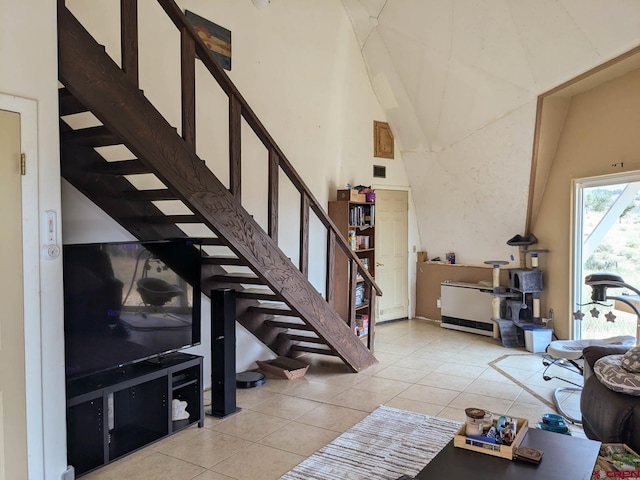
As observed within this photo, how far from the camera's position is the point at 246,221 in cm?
327

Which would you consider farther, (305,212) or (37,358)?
(305,212)

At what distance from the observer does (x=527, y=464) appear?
207 centimetres

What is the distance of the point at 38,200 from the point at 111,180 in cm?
98

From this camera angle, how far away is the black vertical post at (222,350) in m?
3.55

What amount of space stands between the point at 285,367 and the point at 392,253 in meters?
3.10

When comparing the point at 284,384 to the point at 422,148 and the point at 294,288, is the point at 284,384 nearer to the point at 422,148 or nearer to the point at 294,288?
the point at 294,288

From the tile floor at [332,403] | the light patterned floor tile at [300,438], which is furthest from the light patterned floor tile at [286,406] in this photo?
the light patterned floor tile at [300,438]

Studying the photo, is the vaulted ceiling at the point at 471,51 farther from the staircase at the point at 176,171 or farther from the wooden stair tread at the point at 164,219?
the wooden stair tread at the point at 164,219

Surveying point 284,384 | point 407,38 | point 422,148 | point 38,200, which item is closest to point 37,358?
point 38,200

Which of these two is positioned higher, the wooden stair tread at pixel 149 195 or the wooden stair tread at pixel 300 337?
the wooden stair tread at pixel 149 195

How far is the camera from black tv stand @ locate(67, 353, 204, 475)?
2670 mm

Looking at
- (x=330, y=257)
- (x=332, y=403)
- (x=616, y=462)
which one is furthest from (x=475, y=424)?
(x=330, y=257)

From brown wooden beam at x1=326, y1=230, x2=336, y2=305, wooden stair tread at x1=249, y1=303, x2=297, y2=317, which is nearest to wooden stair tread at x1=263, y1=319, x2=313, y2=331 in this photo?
wooden stair tread at x1=249, y1=303, x2=297, y2=317

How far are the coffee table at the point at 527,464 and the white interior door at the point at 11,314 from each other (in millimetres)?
1928
